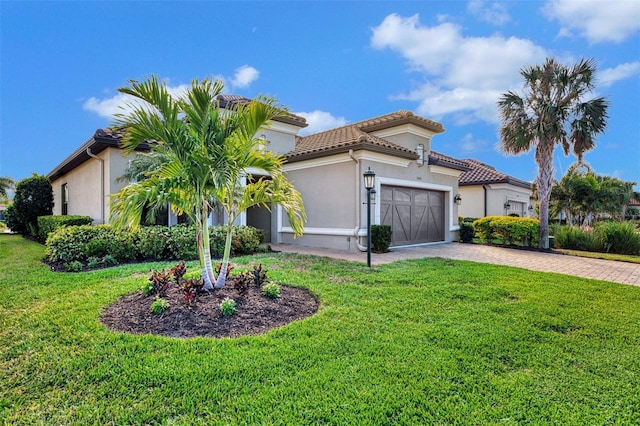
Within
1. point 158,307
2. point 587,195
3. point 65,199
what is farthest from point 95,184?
point 587,195

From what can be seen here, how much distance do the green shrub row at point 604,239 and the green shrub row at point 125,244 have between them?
15.1 metres

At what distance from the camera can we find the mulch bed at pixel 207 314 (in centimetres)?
421

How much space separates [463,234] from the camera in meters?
16.1

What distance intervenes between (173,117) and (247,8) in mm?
7896

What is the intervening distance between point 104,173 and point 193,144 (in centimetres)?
897

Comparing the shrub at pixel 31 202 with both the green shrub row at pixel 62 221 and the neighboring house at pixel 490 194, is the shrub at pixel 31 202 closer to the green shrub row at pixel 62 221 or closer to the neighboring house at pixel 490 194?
the green shrub row at pixel 62 221

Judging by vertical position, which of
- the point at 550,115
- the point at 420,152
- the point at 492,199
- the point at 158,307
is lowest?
the point at 158,307

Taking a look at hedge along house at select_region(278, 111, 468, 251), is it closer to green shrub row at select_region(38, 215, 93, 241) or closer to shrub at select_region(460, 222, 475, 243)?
shrub at select_region(460, 222, 475, 243)

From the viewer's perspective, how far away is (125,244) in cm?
877

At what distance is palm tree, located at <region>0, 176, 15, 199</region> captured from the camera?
2635 centimetres

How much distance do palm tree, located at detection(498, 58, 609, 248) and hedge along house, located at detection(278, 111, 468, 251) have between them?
125 inches

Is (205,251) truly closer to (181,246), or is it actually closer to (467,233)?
(181,246)

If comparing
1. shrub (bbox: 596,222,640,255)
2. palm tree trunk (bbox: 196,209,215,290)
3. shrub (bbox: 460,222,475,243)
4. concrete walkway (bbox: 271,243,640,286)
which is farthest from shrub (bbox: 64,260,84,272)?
shrub (bbox: 596,222,640,255)

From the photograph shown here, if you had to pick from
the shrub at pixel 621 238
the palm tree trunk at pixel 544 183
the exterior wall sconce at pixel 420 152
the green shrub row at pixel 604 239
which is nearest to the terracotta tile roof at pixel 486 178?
the palm tree trunk at pixel 544 183
